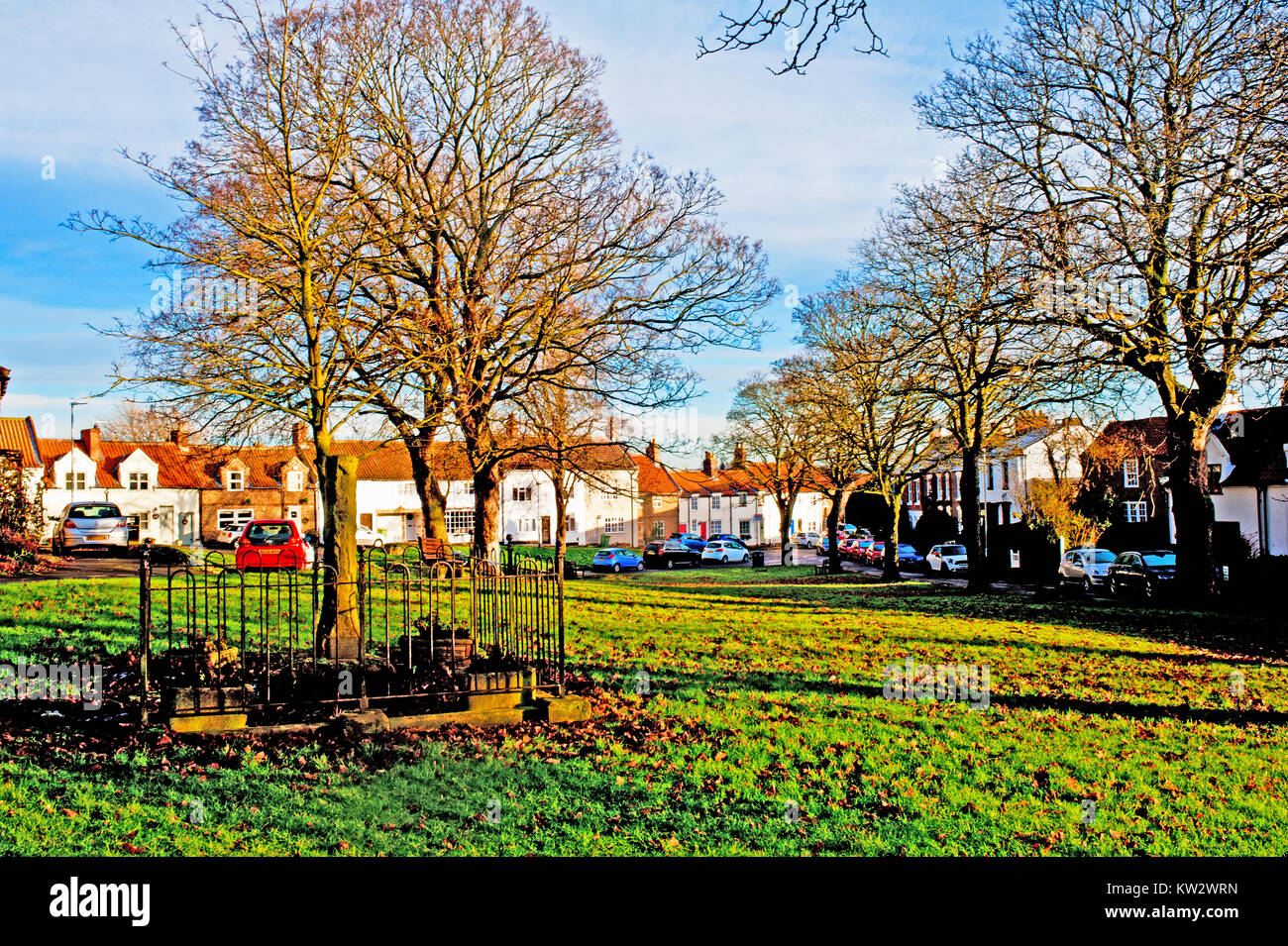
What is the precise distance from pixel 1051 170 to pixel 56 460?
179 ft

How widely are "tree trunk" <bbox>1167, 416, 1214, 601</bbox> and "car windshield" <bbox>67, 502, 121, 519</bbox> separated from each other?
3726cm

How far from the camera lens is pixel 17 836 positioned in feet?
16.9

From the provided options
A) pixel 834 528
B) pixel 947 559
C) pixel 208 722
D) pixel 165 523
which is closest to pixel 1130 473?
pixel 947 559

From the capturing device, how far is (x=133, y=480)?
173 feet

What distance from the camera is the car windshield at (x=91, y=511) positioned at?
34.3 meters

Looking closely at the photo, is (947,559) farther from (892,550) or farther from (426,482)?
(426,482)

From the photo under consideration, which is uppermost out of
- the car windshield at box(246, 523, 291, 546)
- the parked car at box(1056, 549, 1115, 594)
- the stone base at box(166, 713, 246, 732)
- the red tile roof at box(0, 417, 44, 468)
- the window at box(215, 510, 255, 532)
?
the red tile roof at box(0, 417, 44, 468)

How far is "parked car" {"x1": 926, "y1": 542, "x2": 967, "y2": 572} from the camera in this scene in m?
45.6

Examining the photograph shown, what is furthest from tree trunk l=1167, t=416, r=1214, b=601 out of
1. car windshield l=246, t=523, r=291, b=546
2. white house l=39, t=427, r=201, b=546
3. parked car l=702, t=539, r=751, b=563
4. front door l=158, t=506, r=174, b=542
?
front door l=158, t=506, r=174, b=542

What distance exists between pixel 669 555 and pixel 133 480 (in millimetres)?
33497

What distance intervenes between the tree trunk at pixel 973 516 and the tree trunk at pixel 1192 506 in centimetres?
666

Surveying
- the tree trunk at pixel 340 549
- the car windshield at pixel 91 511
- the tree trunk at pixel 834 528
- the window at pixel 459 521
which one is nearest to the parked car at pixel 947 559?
the tree trunk at pixel 834 528

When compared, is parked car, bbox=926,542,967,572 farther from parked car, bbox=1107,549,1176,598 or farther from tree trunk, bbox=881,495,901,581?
parked car, bbox=1107,549,1176,598
